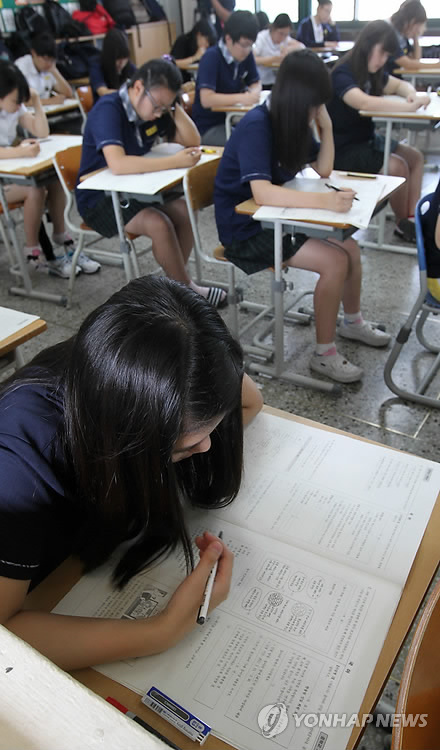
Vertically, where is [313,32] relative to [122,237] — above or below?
above

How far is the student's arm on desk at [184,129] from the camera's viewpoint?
2.95 meters

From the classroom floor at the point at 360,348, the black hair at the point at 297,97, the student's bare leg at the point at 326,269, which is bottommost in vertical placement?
the classroom floor at the point at 360,348

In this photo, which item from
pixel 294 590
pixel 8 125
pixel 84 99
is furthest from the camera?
pixel 84 99

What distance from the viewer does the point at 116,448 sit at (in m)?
0.67

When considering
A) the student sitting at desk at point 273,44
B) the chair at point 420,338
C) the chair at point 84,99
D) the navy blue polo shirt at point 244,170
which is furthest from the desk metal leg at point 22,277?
the student sitting at desk at point 273,44

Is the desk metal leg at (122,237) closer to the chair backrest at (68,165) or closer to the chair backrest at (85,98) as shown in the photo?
the chair backrest at (68,165)

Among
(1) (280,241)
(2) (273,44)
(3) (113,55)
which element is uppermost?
(3) (113,55)

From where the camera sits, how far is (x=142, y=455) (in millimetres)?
685

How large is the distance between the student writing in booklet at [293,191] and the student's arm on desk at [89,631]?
158cm

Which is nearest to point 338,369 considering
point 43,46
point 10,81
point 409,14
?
point 10,81

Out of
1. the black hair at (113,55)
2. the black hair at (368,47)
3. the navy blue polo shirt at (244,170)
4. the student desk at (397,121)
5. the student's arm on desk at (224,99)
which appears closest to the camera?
the navy blue polo shirt at (244,170)

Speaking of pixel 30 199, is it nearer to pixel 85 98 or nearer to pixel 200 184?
pixel 200 184

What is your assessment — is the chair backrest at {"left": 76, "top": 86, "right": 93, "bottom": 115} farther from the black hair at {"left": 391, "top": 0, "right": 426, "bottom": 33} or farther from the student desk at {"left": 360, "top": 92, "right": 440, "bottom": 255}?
the black hair at {"left": 391, "top": 0, "right": 426, "bottom": 33}

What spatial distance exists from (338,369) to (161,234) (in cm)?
104
